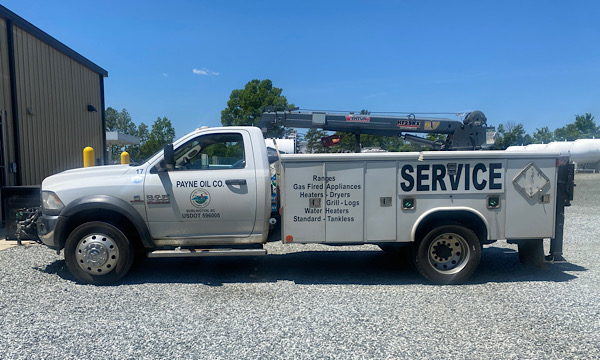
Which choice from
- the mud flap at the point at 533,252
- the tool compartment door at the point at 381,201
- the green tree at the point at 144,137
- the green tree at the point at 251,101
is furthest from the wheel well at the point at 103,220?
the green tree at the point at 144,137

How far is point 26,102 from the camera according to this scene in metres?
11.7

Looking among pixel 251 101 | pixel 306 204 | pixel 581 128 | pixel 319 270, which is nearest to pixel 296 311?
pixel 306 204

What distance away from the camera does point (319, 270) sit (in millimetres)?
6484

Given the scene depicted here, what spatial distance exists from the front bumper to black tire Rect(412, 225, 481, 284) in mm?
4844

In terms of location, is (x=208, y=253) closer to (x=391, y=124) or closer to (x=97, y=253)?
(x=97, y=253)

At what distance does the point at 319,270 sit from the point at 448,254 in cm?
191

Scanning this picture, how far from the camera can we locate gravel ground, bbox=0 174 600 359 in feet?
12.5

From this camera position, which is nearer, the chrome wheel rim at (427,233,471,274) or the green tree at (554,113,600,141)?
the chrome wheel rim at (427,233,471,274)

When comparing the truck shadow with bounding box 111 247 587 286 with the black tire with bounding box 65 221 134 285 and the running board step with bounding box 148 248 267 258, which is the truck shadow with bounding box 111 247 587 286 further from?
the running board step with bounding box 148 248 267 258

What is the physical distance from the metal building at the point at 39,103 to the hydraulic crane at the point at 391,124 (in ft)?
22.9

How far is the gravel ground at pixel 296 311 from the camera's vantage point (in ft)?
12.5

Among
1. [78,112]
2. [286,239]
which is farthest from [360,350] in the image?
[78,112]

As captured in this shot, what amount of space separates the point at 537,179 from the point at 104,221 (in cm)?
595

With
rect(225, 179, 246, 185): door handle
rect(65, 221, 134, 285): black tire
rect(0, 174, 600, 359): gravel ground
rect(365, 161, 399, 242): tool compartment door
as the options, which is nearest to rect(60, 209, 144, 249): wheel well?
rect(65, 221, 134, 285): black tire
